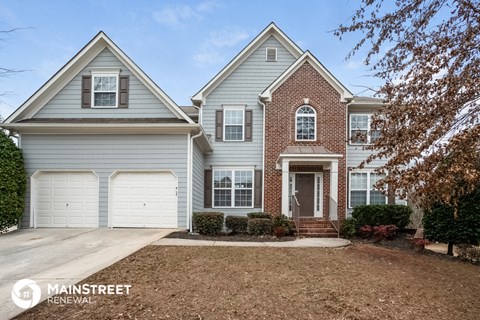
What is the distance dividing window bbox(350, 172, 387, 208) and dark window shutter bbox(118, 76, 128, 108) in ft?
34.1

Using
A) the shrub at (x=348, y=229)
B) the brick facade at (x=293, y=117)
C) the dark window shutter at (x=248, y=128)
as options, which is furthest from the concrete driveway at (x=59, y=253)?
the shrub at (x=348, y=229)

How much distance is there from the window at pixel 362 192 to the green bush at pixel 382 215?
1.49m

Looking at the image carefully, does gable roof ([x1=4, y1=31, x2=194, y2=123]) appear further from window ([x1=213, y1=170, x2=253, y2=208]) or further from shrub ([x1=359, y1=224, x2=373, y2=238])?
shrub ([x1=359, y1=224, x2=373, y2=238])

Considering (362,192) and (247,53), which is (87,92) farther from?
(362,192)

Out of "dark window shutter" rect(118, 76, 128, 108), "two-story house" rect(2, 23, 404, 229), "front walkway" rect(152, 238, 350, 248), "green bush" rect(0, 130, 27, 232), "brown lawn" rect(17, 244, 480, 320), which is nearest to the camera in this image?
"brown lawn" rect(17, 244, 480, 320)

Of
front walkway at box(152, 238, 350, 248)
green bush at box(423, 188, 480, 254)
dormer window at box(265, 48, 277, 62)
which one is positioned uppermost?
dormer window at box(265, 48, 277, 62)

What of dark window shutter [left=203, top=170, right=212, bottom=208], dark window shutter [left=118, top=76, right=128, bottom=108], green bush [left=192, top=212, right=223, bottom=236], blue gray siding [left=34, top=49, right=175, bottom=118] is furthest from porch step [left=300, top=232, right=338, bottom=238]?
dark window shutter [left=118, top=76, right=128, bottom=108]

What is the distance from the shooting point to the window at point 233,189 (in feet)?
47.2

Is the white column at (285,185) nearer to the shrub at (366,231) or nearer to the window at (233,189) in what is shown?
the window at (233,189)

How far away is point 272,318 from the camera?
4.41 m

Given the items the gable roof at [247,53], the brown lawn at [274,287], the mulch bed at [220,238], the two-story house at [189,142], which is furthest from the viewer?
the gable roof at [247,53]

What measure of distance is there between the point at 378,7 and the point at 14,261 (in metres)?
9.32

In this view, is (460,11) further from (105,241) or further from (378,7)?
(105,241)
